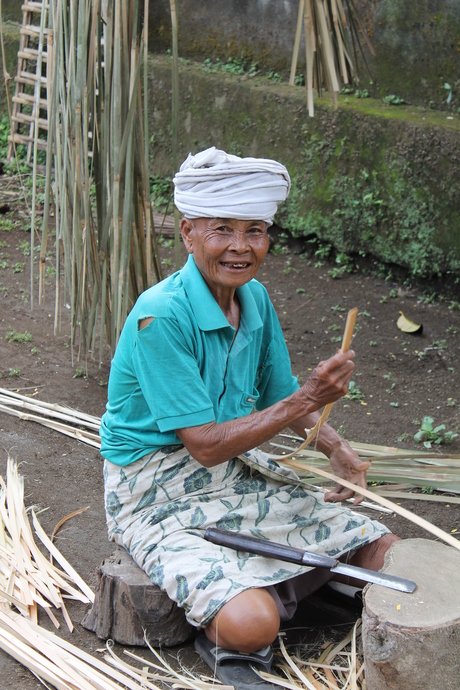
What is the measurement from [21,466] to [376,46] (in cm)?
346

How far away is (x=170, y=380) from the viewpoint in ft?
6.76

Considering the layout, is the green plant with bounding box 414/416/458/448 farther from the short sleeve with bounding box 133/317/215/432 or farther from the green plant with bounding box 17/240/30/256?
the green plant with bounding box 17/240/30/256

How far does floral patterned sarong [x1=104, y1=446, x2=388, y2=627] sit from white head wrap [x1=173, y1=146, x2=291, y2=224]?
2.14 feet

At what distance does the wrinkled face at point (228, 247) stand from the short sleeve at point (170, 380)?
19 centimetres

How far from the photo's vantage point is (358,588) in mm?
2377

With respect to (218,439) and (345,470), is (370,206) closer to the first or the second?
(345,470)

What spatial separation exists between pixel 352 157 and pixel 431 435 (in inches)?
86.0

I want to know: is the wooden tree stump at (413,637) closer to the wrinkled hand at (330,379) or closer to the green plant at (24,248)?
the wrinkled hand at (330,379)

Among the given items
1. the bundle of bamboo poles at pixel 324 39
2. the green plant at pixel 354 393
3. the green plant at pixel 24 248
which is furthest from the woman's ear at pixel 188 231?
the green plant at pixel 24 248

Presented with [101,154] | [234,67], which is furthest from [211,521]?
[234,67]

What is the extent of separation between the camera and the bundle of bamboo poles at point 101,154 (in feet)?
10.1

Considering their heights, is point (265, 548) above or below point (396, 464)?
above

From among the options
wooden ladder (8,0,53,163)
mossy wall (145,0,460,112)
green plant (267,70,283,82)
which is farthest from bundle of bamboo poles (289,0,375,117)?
wooden ladder (8,0,53,163)

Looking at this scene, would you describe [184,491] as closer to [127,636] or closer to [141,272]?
[127,636]
